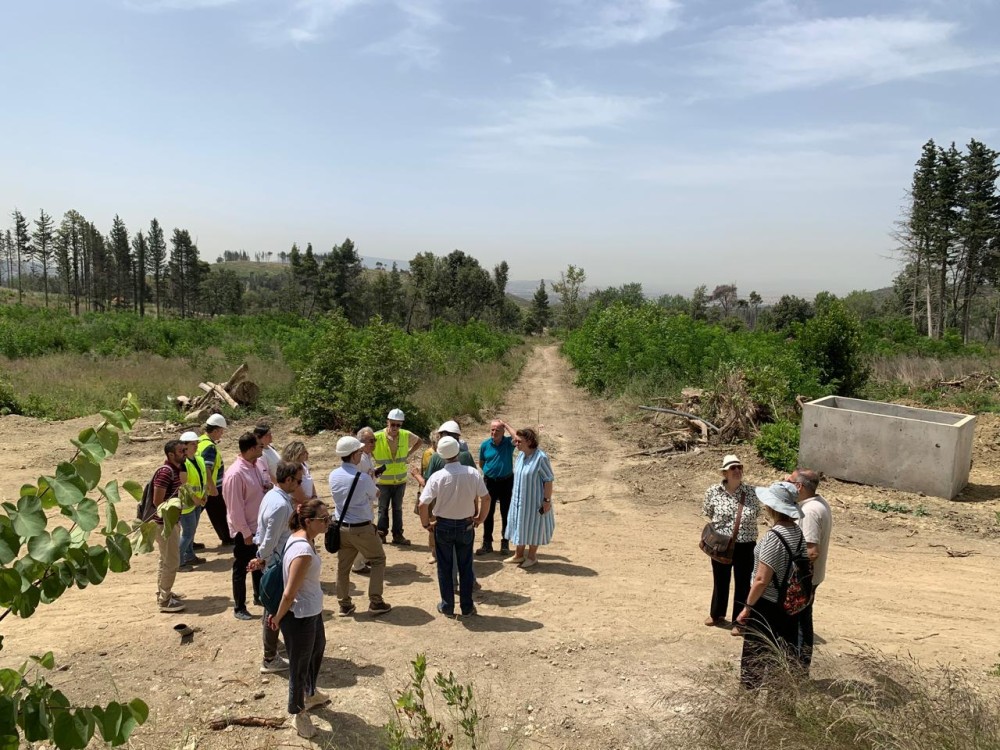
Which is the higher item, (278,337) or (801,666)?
(278,337)

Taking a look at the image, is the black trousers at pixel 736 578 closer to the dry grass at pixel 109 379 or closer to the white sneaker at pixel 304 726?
the white sneaker at pixel 304 726

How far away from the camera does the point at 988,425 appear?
1352 centimetres

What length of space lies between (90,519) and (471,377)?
19.5 m

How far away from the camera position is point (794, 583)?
4.26 m

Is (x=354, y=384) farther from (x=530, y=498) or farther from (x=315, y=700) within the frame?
(x=315, y=700)

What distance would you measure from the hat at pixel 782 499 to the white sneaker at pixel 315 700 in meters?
3.13

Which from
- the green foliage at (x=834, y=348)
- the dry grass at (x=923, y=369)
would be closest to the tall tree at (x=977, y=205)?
the dry grass at (x=923, y=369)

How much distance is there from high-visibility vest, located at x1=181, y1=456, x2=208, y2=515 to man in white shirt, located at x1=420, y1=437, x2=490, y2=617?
2214 mm

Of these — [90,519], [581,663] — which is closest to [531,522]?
[581,663]

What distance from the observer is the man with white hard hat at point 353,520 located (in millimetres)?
5582

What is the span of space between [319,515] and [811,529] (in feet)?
11.1

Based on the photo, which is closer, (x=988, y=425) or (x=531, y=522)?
(x=531, y=522)

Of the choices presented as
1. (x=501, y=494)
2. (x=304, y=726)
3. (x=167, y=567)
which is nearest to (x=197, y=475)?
(x=167, y=567)

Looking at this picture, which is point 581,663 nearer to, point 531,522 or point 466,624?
point 466,624
